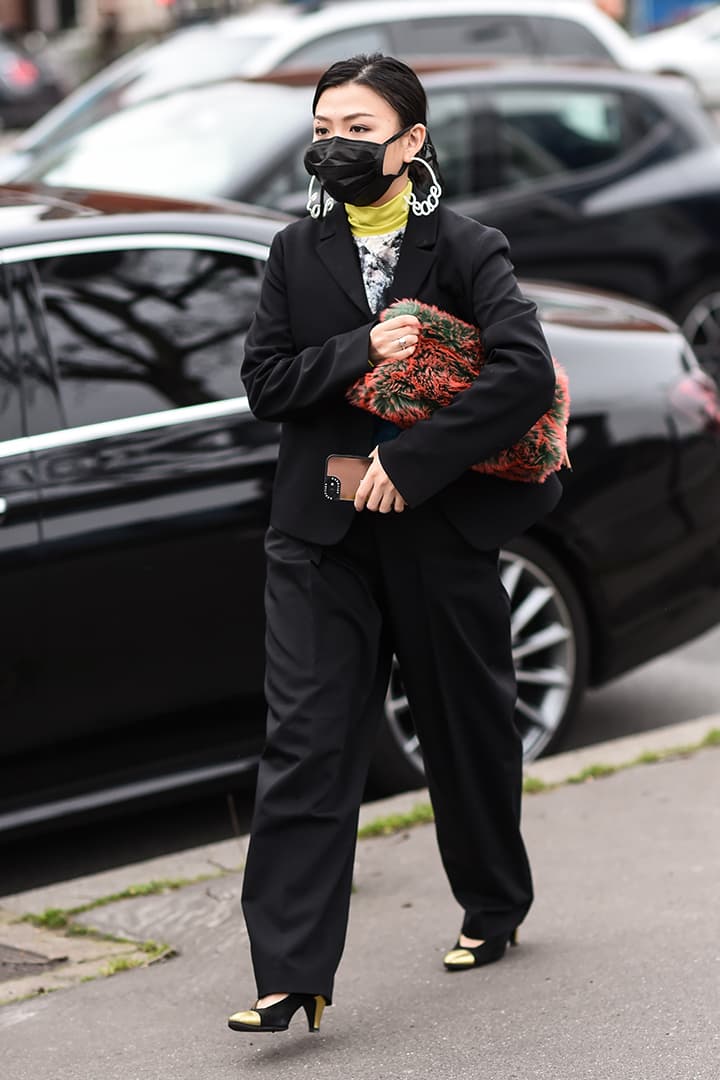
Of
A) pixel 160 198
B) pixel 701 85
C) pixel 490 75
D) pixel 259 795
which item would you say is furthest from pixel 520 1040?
pixel 701 85

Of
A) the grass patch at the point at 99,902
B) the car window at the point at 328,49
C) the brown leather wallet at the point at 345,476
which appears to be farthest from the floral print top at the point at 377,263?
the car window at the point at 328,49

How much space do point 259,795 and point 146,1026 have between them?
1.85 ft

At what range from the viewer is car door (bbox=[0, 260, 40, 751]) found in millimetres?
4328

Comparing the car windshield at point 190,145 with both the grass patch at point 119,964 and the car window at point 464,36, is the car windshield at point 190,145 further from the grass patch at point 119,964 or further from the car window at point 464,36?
the grass patch at point 119,964

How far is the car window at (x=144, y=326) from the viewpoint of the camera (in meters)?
4.60

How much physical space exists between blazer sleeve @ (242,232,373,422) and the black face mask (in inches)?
7.7

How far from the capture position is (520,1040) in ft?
11.7

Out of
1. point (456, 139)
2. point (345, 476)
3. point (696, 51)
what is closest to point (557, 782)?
point (345, 476)

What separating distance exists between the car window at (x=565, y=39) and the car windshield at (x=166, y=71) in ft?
6.08

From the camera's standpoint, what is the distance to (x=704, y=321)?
30.3ft

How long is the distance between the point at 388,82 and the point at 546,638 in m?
2.11

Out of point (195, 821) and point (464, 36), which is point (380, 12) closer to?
point (464, 36)

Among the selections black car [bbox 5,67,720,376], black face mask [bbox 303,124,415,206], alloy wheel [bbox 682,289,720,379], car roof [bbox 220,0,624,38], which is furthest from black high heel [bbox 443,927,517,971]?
car roof [bbox 220,0,624,38]

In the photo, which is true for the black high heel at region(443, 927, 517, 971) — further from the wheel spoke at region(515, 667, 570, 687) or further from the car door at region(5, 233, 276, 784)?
the wheel spoke at region(515, 667, 570, 687)
